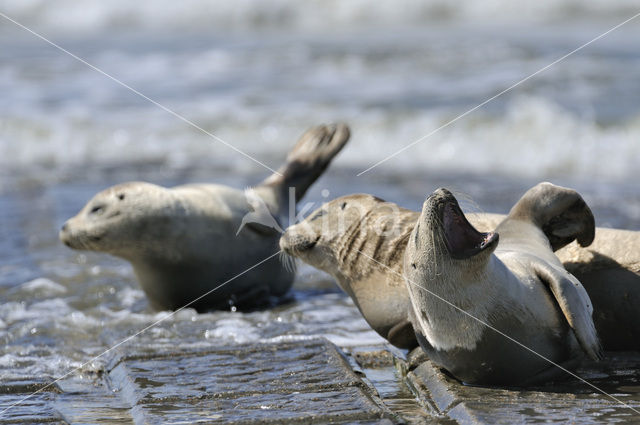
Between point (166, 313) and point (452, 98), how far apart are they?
9.53 meters

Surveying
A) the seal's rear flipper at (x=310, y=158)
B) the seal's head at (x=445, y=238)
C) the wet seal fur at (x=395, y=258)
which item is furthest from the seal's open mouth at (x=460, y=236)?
the seal's rear flipper at (x=310, y=158)

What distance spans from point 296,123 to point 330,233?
31.2ft

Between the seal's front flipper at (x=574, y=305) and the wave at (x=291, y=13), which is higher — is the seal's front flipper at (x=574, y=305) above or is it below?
below

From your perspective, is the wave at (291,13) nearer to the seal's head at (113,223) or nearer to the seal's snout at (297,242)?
the seal's head at (113,223)

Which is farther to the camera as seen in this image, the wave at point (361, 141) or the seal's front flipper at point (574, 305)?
the wave at point (361, 141)

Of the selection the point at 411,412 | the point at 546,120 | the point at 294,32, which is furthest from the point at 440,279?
the point at 294,32

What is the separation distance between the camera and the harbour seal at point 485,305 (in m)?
3.61

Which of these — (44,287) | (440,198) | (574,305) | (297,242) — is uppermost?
(440,198)

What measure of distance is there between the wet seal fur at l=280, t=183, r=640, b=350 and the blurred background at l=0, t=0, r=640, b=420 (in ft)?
1.75

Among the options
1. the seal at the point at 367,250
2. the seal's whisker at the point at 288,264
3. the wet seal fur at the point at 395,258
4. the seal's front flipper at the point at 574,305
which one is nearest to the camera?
the seal's front flipper at the point at 574,305

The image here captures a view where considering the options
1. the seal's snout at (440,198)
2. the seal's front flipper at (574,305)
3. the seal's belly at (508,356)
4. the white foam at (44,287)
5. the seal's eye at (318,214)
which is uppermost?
the seal's snout at (440,198)

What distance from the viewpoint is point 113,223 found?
5934 millimetres

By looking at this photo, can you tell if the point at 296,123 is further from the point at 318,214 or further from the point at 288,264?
the point at 318,214

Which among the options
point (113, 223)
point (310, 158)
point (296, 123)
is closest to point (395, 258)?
point (113, 223)
